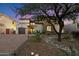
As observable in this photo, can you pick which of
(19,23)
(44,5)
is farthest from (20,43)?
(44,5)

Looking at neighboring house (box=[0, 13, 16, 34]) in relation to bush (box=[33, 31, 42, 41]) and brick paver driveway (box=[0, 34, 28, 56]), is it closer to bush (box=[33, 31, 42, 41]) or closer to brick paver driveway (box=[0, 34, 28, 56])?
brick paver driveway (box=[0, 34, 28, 56])

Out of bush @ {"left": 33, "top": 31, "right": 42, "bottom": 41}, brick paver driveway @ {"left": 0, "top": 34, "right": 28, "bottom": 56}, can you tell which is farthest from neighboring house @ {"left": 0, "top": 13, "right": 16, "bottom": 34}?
bush @ {"left": 33, "top": 31, "right": 42, "bottom": 41}

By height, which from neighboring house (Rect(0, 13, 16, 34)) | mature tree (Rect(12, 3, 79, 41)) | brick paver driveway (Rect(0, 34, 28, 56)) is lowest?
brick paver driveway (Rect(0, 34, 28, 56))

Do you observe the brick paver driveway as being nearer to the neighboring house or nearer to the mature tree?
the neighboring house

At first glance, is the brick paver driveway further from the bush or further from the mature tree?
the mature tree

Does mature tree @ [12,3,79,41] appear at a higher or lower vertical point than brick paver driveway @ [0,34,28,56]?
higher

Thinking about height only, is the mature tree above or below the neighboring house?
above

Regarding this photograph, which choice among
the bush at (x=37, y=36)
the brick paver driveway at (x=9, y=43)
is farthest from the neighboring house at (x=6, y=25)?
the bush at (x=37, y=36)

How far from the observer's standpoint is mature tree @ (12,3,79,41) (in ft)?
11.5

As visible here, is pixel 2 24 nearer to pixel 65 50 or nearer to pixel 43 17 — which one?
pixel 43 17

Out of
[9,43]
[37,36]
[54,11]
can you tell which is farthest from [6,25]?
[54,11]

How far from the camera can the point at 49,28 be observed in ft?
11.5

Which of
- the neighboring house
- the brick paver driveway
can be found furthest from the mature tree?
the brick paver driveway

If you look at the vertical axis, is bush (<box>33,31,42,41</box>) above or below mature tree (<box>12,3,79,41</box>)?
below
